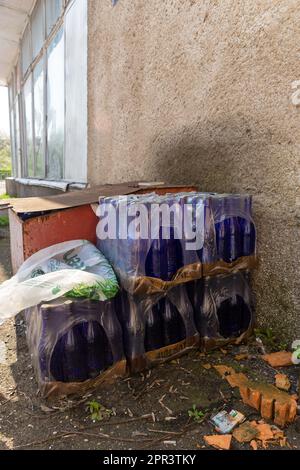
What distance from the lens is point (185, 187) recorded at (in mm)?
2455

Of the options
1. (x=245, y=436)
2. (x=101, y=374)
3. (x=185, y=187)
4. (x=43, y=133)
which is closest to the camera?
(x=245, y=436)

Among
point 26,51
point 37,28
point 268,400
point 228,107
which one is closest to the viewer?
point 268,400

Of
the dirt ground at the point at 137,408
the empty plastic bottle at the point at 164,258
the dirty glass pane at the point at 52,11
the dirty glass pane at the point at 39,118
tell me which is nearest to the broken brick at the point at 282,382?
the dirt ground at the point at 137,408

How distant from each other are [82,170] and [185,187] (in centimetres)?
320

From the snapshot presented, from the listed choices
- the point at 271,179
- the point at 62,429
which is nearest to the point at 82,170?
the point at 271,179

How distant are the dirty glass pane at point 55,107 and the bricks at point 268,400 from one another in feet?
18.9

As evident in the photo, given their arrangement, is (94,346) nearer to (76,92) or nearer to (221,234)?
(221,234)

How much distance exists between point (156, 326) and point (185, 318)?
7.3 inches

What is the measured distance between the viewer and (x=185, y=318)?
5.92 feet

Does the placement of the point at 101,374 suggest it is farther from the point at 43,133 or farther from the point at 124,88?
the point at 43,133

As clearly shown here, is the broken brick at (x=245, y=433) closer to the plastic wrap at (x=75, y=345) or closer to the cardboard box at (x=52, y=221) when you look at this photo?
the plastic wrap at (x=75, y=345)

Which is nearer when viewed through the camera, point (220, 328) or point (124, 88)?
point (220, 328)

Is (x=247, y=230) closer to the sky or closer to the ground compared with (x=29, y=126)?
closer to the ground

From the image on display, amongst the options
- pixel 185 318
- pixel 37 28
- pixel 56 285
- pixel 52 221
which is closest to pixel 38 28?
pixel 37 28
